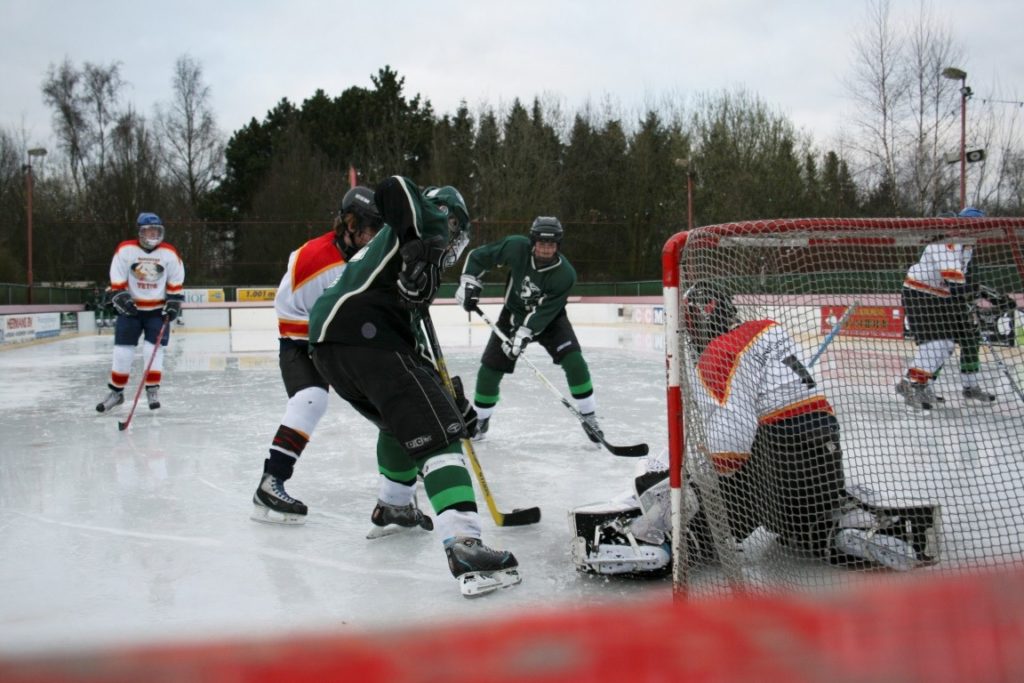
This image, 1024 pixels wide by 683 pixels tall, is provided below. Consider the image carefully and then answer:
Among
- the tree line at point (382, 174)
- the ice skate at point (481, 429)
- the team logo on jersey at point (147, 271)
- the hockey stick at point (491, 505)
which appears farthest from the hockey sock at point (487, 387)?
the tree line at point (382, 174)

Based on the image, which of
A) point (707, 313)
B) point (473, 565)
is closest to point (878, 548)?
point (707, 313)

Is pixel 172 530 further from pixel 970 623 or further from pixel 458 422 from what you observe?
pixel 970 623

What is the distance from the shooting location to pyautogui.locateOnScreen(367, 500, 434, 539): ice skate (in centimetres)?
324

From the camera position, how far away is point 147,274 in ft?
21.3

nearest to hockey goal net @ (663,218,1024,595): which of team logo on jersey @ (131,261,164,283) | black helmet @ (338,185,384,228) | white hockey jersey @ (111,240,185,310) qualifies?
black helmet @ (338,185,384,228)

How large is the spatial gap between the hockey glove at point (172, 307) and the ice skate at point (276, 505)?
3302mm

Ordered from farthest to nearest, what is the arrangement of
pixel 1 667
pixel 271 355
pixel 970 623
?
pixel 271 355
pixel 970 623
pixel 1 667

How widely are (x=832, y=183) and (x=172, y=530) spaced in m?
26.9

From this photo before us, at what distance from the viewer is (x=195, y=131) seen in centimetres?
3444

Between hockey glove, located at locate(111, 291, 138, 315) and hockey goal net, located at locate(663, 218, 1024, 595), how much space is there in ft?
16.1

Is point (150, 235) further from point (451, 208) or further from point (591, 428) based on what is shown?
point (451, 208)

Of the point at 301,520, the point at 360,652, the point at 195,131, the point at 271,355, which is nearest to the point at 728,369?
the point at 301,520

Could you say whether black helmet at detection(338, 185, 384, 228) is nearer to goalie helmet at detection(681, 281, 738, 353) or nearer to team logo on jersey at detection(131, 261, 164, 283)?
goalie helmet at detection(681, 281, 738, 353)

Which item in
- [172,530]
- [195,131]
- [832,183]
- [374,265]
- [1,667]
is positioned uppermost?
[195,131]
